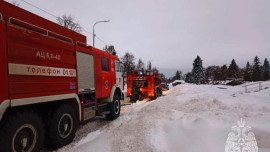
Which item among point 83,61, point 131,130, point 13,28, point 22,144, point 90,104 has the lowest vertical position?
point 131,130

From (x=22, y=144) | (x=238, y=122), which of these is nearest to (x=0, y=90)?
(x=22, y=144)

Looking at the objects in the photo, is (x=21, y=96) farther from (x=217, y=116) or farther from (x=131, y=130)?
(x=217, y=116)

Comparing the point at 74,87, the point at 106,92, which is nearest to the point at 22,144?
the point at 74,87

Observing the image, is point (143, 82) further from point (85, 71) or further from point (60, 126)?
point (60, 126)

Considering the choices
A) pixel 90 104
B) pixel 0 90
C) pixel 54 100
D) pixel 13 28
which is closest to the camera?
pixel 0 90

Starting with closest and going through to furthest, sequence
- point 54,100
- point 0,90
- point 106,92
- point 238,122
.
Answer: point 0,90 → point 54,100 → point 238,122 → point 106,92

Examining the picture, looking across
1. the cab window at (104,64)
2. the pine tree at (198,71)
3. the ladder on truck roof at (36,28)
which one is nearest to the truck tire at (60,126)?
the ladder on truck roof at (36,28)

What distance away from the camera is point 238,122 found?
241 inches

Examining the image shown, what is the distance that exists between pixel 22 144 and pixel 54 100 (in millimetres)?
1270

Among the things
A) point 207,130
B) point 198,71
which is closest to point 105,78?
point 207,130

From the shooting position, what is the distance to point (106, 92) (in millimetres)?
8141

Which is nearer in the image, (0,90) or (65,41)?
(0,90)

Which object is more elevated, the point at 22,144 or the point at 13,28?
the point at 13,28

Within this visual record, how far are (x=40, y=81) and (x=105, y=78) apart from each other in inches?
145
